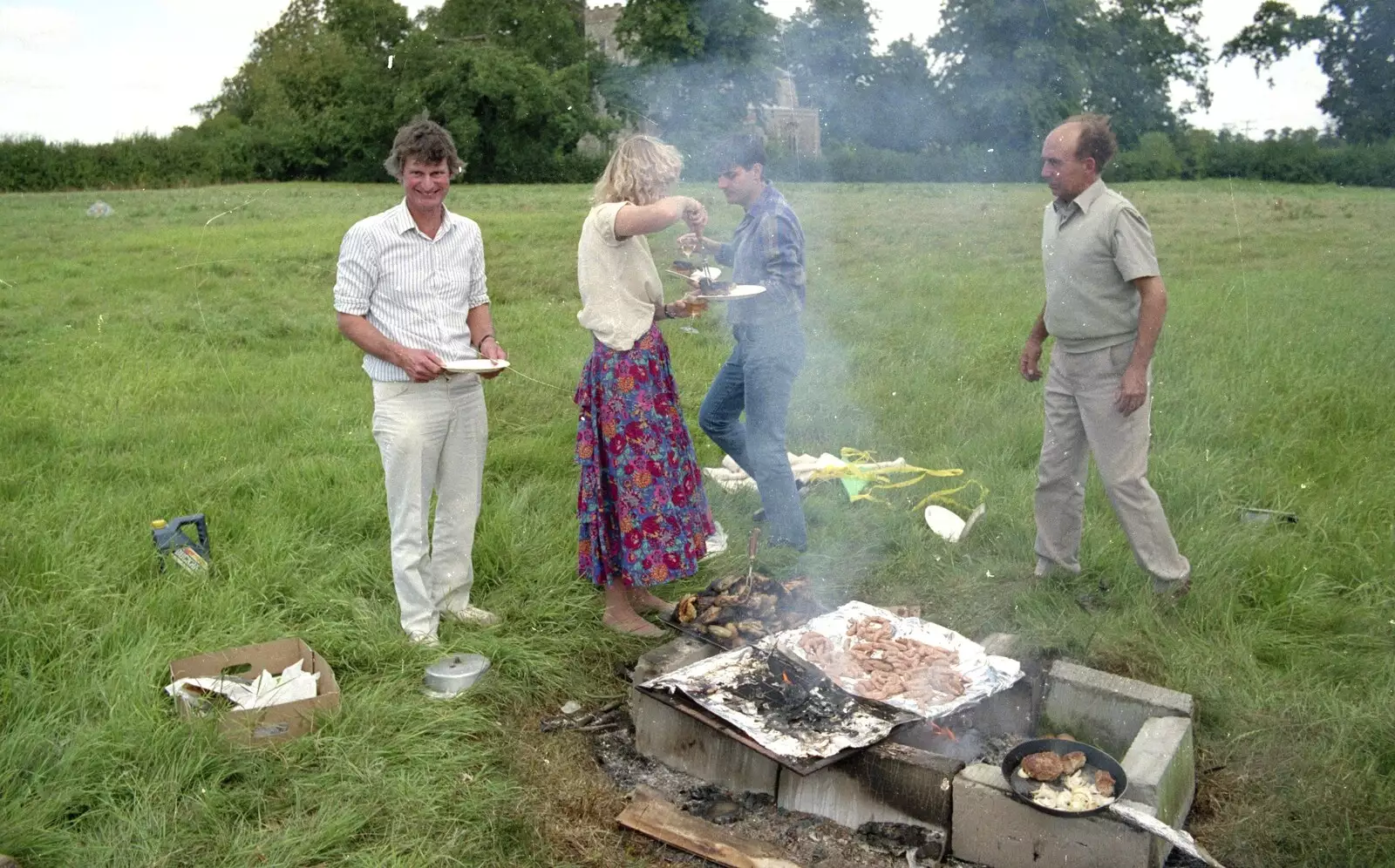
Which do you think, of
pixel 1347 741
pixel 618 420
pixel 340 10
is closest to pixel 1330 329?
pixel 1347 741

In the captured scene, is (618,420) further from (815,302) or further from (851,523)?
(815,302)

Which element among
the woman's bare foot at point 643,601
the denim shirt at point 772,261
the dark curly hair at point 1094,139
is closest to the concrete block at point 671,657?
the woman's bare foot at point 643,601

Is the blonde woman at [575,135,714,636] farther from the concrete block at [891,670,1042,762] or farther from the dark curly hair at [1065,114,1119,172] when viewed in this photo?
the dark curly hair at [1065,114,1119,172]

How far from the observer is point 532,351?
8.88 m

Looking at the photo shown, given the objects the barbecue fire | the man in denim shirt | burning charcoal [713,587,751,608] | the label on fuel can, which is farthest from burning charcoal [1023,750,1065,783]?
the label on fuel can

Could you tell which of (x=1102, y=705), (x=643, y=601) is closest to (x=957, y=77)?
(x=643, y=601)

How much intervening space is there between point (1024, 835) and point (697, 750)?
1037mm

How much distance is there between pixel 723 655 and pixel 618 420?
0.96 meters

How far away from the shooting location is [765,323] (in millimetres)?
4605

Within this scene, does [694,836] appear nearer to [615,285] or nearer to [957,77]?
[615,285]

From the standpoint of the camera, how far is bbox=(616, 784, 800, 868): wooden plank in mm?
2891

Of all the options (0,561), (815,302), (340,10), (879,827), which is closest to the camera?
(879,827)

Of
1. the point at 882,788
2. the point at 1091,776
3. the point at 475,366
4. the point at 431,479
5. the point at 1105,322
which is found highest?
the point at 1105,322

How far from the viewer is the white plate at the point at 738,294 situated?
436cm
